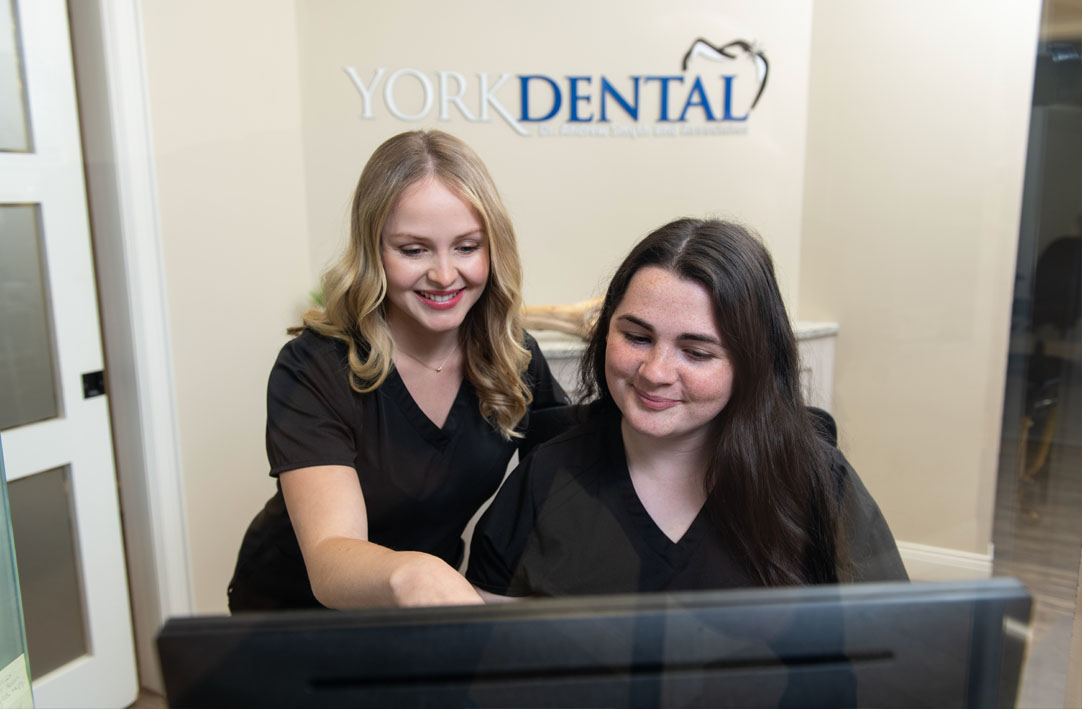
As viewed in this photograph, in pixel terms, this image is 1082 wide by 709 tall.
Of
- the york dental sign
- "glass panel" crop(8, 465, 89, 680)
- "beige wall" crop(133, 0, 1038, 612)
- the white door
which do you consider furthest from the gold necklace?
"glass panel" crop(8, 465, 89, 680)

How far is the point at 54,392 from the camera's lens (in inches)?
36.1

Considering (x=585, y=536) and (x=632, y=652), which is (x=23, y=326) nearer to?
(x=585, y=536)

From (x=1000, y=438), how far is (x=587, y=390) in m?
0.56

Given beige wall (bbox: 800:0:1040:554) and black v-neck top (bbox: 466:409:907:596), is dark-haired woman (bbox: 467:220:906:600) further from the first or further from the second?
beige wall (bbox: 800:0:1040:554)

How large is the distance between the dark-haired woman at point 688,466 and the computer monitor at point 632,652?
1.10ft

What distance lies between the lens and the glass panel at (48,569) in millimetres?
971

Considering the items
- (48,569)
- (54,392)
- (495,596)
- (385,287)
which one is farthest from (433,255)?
(48,569)

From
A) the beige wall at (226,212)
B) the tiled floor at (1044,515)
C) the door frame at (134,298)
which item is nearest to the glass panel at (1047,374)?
the tiled floor at (1044,515)

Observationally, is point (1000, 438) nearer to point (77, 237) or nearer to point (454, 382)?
point (454, 382)

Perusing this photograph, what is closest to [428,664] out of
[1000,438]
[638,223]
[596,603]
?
[596,603]

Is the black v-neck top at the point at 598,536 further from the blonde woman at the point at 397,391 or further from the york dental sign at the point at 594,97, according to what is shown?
the york dental sign at the point at 594,97

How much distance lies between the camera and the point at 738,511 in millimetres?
864

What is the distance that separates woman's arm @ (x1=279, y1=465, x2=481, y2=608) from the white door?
0.30 meters

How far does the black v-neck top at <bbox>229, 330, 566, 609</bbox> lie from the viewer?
84cm
